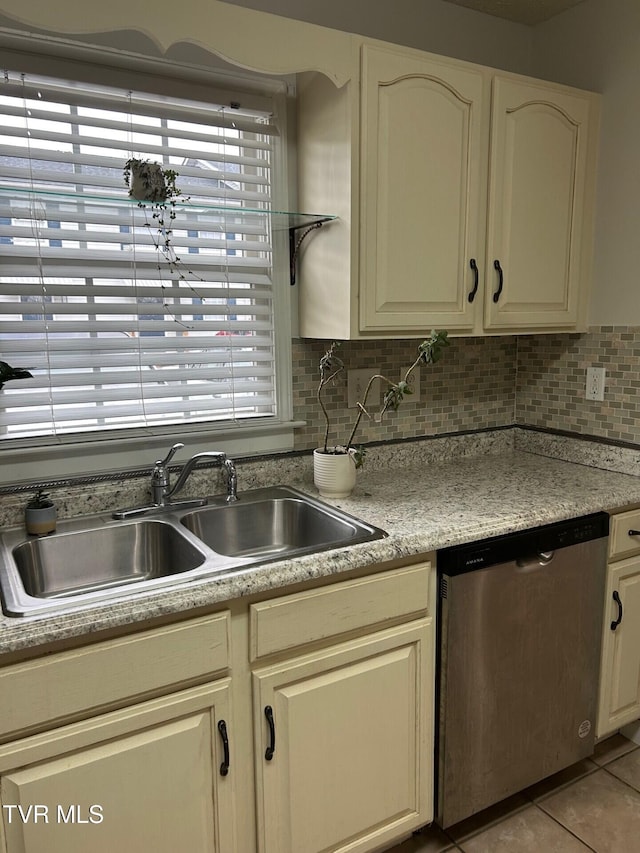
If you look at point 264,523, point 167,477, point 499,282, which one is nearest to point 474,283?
point 499,282

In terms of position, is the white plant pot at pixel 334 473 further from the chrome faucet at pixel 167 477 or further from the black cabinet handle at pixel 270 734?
the black cabinet handle at pixel 270 734

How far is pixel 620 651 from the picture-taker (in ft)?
6.91

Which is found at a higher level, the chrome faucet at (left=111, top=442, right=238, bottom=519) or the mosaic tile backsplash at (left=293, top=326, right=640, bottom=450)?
the mosaic tile backsplash at (left=293, top=326, right=640, bottom=450)

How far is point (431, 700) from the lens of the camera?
1735mm

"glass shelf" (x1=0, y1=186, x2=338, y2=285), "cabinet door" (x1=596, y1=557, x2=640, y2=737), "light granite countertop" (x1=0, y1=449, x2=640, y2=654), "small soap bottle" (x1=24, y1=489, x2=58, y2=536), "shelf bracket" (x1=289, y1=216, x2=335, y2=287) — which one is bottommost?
"cabinet door" (x1=596, y1=557, x2=640, y2=737)

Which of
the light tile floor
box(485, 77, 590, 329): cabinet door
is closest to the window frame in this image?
box(485, 77, 590, 329): cabinet door

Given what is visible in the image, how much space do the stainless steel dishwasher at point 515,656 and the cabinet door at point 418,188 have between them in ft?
2.39

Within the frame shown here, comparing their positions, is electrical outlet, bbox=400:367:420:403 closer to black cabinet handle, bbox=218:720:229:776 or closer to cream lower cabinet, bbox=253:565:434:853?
cream lower cabinet, bbox=253:565:434:853

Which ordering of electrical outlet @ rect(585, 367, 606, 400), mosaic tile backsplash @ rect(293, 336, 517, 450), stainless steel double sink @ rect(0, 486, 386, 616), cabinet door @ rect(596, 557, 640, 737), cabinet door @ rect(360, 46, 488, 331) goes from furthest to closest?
1. electrical outlet @ rect(585, 367, 606, 400)
2. mosaic tile backsplash @ rect(293, 336, 517, 450)
3. cabinet door @ rect(596, 557, 640, 737)
4. cabinet door @ rect(360, 46, 488, 331)
5. stainless steel double sink @ rect(0, 486, 386, 616)

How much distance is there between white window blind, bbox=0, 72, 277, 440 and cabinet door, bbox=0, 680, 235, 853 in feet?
2.74

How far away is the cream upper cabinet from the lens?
1.85m

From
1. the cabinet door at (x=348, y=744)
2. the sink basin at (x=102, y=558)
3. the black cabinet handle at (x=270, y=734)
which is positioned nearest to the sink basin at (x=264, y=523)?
the sink basin at (x=102, y=558)

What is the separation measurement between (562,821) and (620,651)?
21.0 inches

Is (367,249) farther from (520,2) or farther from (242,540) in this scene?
(520,2)
